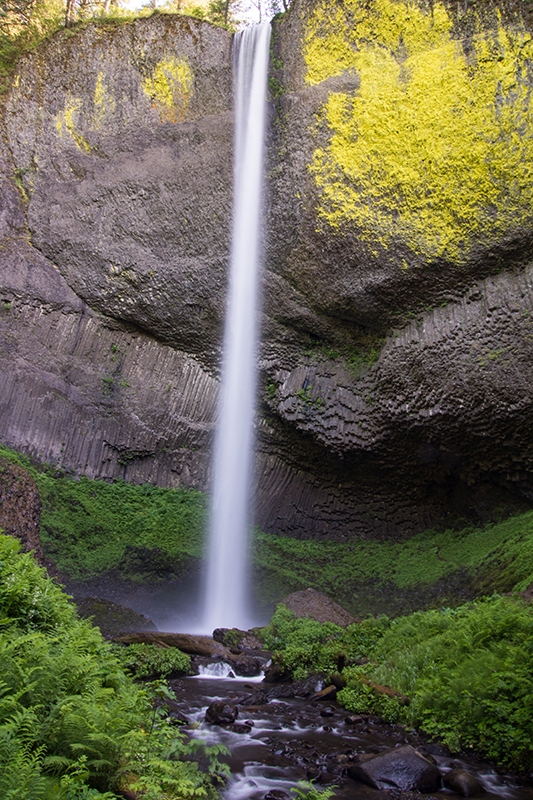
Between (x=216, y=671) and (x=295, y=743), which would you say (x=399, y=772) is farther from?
(x=216, y=671)

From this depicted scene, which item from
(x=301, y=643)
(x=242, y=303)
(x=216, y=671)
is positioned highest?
(x=242, y=303)

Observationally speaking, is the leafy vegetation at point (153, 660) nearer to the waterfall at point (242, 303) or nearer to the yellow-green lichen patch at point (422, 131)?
Answer: the waterfall at point (242, 303)

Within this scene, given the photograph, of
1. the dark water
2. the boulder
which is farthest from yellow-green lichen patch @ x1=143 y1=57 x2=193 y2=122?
the dark water

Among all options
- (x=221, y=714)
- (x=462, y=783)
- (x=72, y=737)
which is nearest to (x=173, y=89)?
(x=221, y=714)

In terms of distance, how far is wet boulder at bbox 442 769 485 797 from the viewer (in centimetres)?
398

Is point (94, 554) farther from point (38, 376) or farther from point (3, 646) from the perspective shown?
point (3, 646)

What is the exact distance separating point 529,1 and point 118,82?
42.4 feet

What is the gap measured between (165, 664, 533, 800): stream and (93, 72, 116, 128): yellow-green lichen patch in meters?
17.9

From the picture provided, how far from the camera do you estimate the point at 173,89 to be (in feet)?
58.5

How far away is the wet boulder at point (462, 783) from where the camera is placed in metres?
3.98

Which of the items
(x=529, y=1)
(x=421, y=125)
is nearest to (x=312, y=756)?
(x=421, y=125)

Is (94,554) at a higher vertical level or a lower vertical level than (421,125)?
lower

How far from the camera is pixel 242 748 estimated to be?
191 inches

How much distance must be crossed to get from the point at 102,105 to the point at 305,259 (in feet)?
29.8
